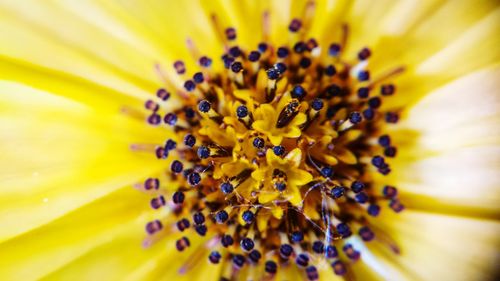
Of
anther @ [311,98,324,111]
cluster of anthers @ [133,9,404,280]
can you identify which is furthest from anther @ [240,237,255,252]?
anther @ [311,98,324,111]

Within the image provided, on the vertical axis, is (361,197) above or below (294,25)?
below

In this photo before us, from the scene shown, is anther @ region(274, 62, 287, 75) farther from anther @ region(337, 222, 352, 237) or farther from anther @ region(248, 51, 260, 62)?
anther @ region(337, 222, 352, 237)

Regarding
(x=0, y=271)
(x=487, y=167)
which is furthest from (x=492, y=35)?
(x=0, y=271)

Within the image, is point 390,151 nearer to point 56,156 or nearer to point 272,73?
point 272,73

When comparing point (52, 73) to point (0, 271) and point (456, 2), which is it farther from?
point (456, 2)

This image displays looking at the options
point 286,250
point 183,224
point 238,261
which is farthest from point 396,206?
point 183,224

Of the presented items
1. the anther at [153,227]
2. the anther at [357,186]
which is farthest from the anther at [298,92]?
the anther at [153,227]

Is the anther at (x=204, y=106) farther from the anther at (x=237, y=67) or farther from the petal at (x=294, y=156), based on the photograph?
the petal at (x=294, y=156)
